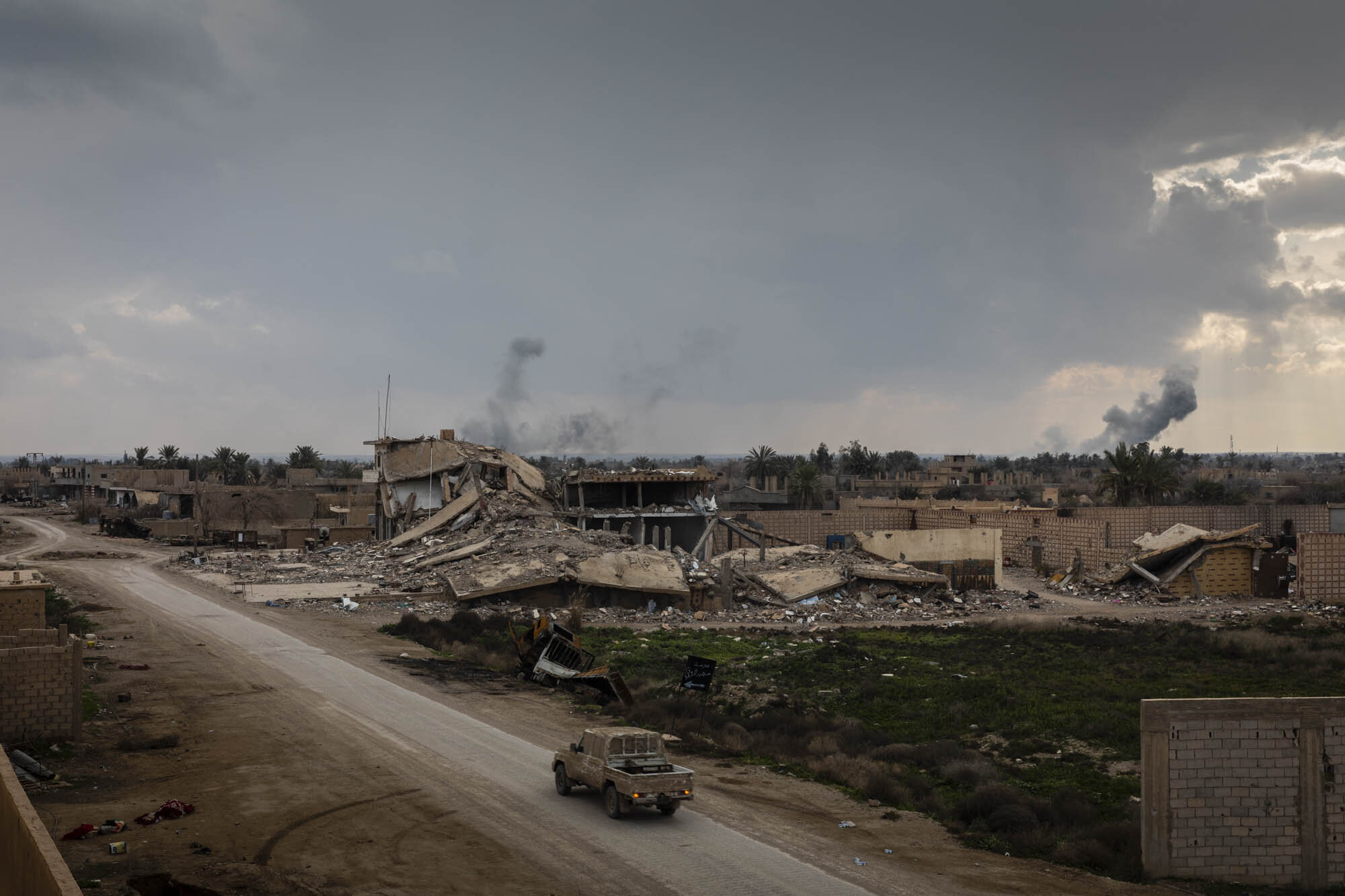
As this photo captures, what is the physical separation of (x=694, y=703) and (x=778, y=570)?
21.7m

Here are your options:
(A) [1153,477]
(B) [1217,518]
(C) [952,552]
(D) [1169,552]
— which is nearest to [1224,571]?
(D) [1169,552]

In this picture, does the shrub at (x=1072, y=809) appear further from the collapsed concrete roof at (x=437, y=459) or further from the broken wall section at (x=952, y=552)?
the collapsed concrete roof at (x=437, y=459)

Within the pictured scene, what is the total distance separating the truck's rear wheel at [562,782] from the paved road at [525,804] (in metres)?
0.14

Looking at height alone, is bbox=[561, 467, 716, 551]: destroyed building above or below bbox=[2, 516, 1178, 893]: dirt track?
above

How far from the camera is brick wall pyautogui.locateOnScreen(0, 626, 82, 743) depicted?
18047 mm

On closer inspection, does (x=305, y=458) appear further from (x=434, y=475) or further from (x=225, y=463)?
(x=434, y=475)

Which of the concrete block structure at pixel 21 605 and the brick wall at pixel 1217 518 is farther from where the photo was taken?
the brick wall at pixel 1217 518

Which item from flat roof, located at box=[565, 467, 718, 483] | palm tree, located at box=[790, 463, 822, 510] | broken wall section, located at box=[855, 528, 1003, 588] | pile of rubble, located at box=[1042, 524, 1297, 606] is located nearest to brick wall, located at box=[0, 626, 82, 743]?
flat roof, located at box=[565, 467, 718, 483]

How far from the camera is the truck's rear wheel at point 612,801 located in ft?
49.5

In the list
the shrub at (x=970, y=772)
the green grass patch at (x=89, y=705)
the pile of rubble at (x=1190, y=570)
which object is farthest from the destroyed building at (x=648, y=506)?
the shrub at (x=970, y=772)

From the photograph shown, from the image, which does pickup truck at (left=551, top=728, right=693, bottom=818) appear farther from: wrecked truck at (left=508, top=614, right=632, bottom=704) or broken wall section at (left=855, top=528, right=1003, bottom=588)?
broken wall section at (left=855, top=528, right=1003, bottom=588)

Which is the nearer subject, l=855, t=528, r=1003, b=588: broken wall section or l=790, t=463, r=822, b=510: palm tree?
l=855, t=528, r=1003, b=588: broken wall section

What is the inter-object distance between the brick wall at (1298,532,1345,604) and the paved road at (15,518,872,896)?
117 feet

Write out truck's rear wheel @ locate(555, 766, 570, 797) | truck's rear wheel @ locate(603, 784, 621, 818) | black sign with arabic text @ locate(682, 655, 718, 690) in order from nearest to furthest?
truck's rear wheel @ locate(603, 784, 621, 818) → truck's rear wheel @ locate(555, 766, 570, 797) → black sign with arabic text @ locate(682, 655, 718, 690)
